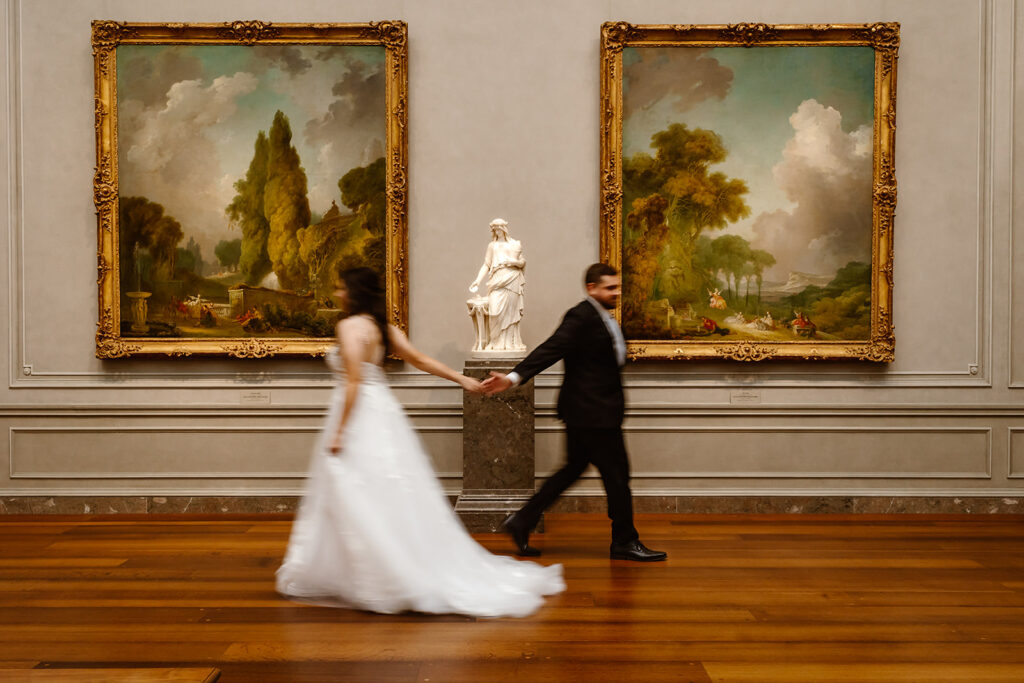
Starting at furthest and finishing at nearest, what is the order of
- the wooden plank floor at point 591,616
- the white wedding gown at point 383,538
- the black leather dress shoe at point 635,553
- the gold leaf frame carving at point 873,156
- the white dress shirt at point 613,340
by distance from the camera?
the gold leaf frame carving at point 873,156, the black leather dress shoe at point 635,553, the white dress shirt at point 613,340, the white wedding gown at point 383,538, the wooden plank floor at point 591,616

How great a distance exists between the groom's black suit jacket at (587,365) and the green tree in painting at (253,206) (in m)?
2.98

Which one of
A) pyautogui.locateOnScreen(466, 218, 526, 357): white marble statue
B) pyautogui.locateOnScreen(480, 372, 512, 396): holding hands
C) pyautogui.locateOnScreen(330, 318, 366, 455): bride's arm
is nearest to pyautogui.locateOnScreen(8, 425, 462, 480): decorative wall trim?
pyautogui.locateOnScreen(466, 218, 526, 357): white marble statue

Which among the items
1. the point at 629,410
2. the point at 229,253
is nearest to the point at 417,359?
the point at 629,410

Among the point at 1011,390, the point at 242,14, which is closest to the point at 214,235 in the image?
the point at 242,14

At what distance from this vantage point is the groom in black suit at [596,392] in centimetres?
524

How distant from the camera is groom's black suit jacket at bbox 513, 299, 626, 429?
5.23 m

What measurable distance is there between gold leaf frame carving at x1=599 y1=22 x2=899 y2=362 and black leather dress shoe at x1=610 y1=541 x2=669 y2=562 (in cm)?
199

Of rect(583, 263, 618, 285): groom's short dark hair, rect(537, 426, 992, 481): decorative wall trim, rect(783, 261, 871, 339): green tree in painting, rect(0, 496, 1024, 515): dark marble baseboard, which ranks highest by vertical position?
rect(583, 263, 618, 285): groom's short dark hair

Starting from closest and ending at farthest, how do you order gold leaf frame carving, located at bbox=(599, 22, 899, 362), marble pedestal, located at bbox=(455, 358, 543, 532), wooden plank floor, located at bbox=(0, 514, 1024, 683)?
wooden plank floor, located at bbox=(0, 514, 1024, 683) < marble pedestal, located at bbox=(455, 358, 543, 532) < gold leaf frame carving, located at bbox=(599, 22, 899, 362)

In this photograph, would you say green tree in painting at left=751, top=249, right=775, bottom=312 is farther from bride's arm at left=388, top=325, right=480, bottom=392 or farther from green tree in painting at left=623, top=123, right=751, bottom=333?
bride's arm at left=388, top=325, right=480, bottom=392

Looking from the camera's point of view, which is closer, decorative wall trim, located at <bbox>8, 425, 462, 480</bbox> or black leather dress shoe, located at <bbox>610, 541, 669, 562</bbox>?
black leather dress shoe, located at <bbox>610, 541, 669, 562</bbox>

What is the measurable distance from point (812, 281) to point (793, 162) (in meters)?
1.03

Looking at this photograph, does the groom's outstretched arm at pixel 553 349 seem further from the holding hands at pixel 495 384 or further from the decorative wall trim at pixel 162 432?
the decorative wall trim at pixel 162 432

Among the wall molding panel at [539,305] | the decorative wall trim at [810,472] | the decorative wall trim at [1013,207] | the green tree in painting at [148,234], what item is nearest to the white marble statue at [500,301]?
the wall molding panel at [539,305]
